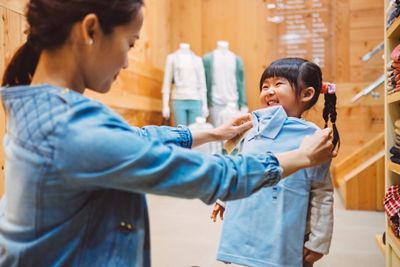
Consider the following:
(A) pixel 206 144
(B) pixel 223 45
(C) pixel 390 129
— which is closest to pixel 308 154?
(C) pixel 390 129

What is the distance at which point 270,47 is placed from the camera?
4781 millimetres

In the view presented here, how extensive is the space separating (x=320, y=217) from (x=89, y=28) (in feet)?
2.67

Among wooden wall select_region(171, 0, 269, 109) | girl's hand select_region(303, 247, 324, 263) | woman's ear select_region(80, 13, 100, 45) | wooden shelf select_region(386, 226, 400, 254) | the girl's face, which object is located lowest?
wooden shelf select_region(386, 226, 400, 254)

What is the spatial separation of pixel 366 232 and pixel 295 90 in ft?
5.49

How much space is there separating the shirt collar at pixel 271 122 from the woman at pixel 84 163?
41 centimetres

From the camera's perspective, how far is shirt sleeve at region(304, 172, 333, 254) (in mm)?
1060

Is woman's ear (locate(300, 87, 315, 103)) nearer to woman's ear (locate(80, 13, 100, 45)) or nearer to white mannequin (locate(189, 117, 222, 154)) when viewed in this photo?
woman's ear (locate(80, 13, 100, 45))

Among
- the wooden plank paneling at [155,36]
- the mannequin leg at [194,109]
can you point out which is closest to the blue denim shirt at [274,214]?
the wooden plank paneling at [155,36]

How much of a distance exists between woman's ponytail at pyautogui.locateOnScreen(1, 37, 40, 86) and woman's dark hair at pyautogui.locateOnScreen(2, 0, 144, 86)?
40mm

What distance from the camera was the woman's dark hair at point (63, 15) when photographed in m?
0.62

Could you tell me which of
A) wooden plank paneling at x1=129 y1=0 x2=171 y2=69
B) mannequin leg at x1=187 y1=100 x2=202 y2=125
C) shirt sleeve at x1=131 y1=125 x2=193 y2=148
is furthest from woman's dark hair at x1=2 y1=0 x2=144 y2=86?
mannequin leg at x1=187 y1=100 x2=202 y2=125

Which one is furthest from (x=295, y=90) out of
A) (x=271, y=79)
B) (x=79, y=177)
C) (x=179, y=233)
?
(x=179, y=233)

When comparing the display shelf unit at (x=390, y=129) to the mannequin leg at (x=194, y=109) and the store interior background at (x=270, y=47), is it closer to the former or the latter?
the store interior background at (x=270, y=47)

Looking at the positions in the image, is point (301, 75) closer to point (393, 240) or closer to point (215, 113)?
point (393, 240)
